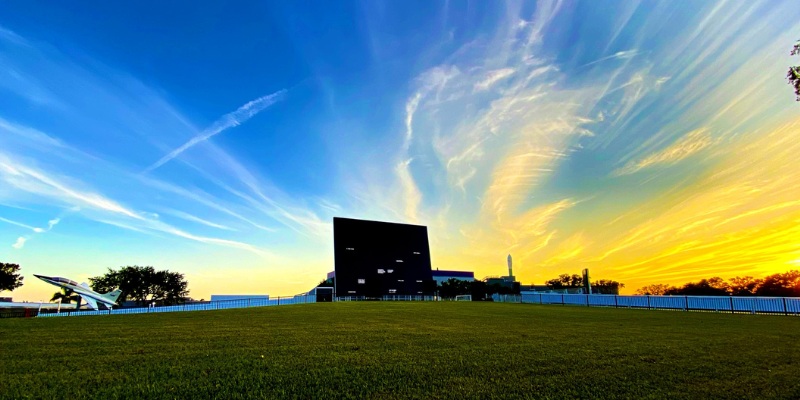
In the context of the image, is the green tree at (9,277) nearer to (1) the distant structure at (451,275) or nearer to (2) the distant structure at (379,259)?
(2) the distant structure at (379,259)

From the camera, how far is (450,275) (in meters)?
119

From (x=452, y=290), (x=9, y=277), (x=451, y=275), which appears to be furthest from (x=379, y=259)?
(x=451, y=275)

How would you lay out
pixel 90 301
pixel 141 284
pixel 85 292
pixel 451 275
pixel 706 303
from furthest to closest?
pixel 451 275 → pixel 141 284 → pixel 90 301 → pixel 85 292 → pixel 706 303

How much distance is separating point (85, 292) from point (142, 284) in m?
21.8

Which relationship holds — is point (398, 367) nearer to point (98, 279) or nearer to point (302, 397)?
point (302, 397)

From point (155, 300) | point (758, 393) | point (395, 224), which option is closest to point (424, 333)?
point (758, 393)

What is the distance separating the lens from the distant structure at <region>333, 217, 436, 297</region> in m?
63.5

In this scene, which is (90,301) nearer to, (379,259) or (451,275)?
(379,259)

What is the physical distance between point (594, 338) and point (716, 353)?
7.45ft

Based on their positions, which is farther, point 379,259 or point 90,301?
point 379,259

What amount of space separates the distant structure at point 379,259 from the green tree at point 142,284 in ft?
92.8

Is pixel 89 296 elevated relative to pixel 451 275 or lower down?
elevated

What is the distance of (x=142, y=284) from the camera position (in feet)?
206

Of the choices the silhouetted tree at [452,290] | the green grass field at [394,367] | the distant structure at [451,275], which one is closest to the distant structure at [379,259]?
the silhouetted tree at [452,290]
